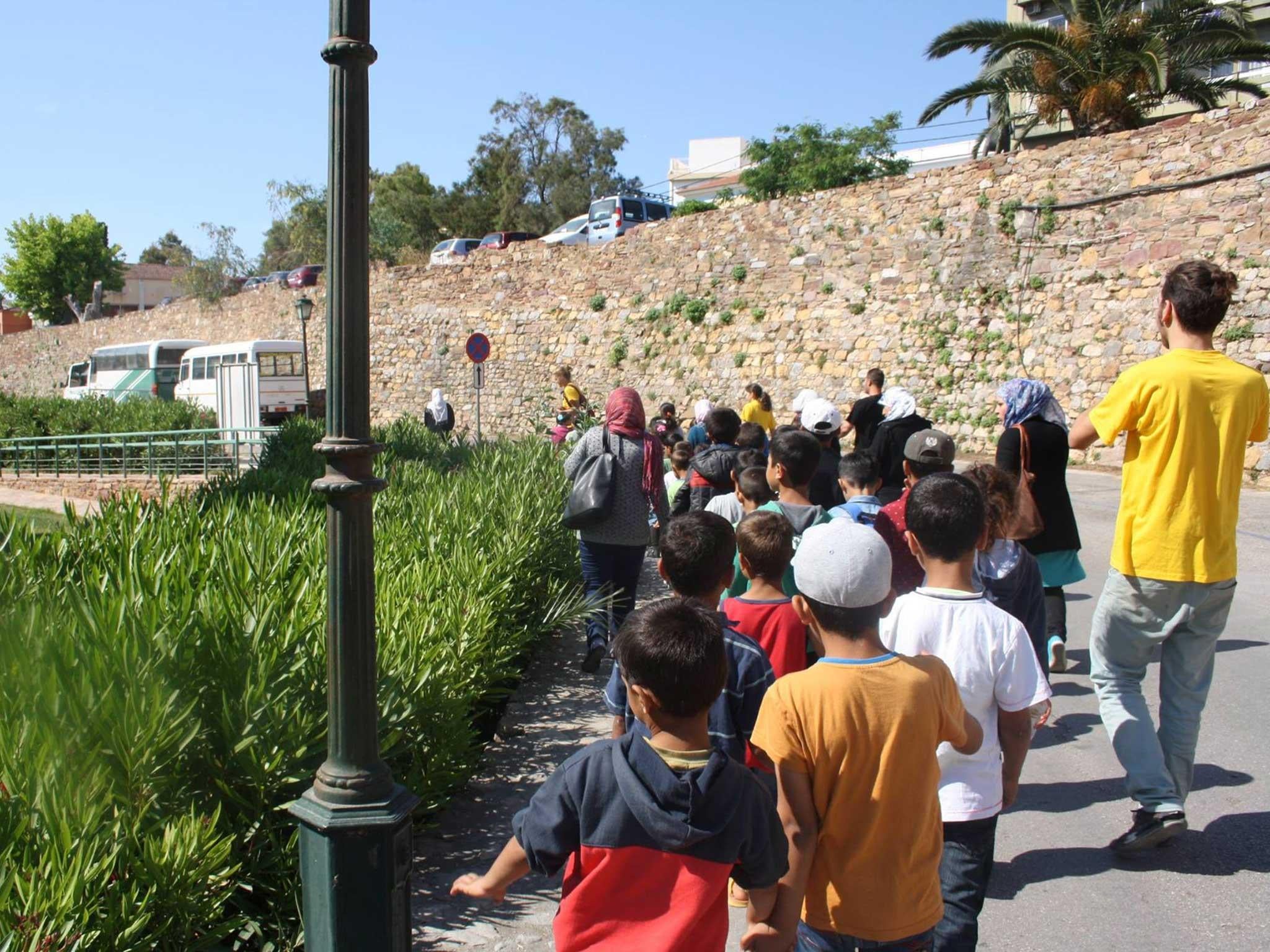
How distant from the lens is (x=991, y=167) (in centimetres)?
1886

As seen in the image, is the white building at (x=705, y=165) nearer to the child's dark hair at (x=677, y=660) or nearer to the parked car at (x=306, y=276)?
the parked car at (x=306, y=276)

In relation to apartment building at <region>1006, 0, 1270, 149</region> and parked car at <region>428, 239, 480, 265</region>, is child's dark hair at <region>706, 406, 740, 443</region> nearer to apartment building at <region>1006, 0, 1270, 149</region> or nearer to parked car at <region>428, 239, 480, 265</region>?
apartment building at <region>1006, 0, 1270, 149</region>

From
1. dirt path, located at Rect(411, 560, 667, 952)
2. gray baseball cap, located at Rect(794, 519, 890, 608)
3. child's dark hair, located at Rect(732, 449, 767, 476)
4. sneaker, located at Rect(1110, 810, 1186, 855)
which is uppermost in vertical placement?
gray baseball cap, located at Rect(794, 519, 890, 608)

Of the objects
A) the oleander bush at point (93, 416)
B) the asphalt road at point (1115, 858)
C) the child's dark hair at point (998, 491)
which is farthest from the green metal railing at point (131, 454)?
the asphalt road at point (1115, 858)

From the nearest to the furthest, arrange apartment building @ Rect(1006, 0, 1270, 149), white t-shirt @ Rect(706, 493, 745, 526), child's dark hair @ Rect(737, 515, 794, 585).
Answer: child's dark hair @ Rect(737, 515, 794, 585) < white t-shirt @ Rect(706, 493, 745, 526) < apartment building @ Rect(1006, 0, 1270, 149)

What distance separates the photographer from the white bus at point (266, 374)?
29.3 meters

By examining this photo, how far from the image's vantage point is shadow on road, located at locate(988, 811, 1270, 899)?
374 cm

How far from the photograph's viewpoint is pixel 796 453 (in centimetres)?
466

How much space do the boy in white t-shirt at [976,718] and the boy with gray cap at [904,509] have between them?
0.83 metres

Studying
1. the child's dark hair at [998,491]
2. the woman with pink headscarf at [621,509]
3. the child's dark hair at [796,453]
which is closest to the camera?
the child's dark hair at [998,491]

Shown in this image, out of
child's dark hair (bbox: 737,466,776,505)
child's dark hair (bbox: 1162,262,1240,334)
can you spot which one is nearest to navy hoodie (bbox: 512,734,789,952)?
child's dark hair (bbox: 1162,262,1240,334)

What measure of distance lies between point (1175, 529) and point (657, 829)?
8.35ft

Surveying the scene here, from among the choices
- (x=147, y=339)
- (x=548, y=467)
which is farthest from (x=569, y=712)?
(x=147, y=339)

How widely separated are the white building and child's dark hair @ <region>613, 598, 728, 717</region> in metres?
62.5
